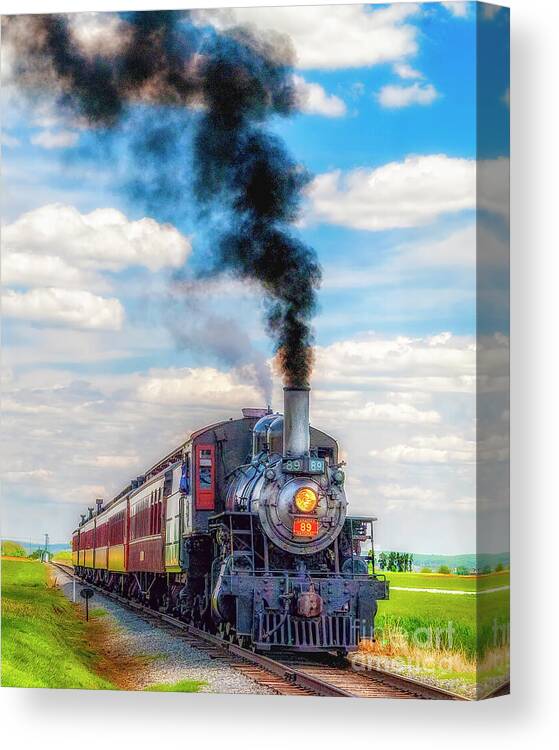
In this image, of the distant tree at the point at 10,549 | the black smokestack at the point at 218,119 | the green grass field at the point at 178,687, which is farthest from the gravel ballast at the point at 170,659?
the black smokestack at the point at 218,119

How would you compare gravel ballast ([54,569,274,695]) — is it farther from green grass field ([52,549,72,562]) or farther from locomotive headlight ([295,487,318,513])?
locomotive headlight ([295,487,318,513])

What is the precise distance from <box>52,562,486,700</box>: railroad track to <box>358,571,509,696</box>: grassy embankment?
339mm

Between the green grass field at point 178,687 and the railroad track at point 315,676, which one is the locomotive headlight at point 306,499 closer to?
the railroad track at point 315,676

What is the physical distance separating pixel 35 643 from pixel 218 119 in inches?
284

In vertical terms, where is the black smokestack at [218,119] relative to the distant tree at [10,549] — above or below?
above

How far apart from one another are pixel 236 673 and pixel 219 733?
2.48ft

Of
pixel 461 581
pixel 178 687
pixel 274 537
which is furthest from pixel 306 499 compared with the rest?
pixel 461 581

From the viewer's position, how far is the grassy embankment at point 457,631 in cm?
1416

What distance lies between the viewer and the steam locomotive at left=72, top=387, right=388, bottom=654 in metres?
16.4

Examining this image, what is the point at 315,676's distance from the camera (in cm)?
1537

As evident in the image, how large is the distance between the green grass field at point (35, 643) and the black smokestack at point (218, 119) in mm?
4484

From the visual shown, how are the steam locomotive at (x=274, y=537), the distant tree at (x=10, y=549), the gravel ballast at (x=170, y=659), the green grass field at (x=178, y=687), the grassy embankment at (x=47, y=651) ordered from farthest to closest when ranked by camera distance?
1. the distant tree at (x=10, y=549)
2. the steam locomotive at (x=274, y=537)
3. the grassy embankment at (x=47, y=651)
4. the green grass field at (x=178, y=687)
5. the gravel ballast at (x=170, y=659)

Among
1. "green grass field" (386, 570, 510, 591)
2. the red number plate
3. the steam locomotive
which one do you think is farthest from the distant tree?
"green grass field" (386, 570, 510, 591)

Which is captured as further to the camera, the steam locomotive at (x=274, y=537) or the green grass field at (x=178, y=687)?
the steam locomotive at (x=274, y=537)
